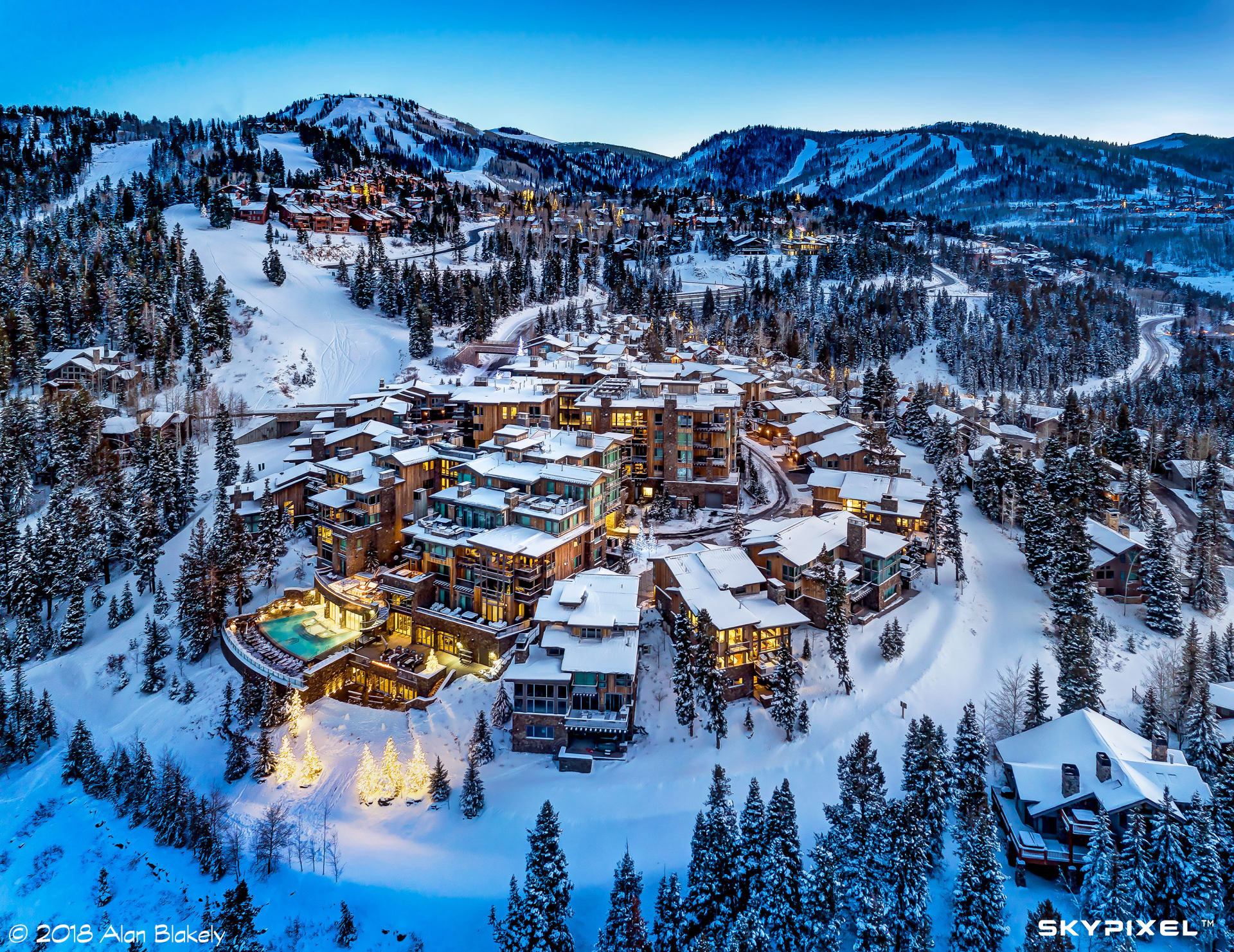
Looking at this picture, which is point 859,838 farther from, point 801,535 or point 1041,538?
point 1041,538

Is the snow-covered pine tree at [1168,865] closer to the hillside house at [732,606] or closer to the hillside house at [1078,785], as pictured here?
the hillside house at [1078,785]

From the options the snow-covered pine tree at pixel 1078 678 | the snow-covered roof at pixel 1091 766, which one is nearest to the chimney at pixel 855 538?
the snow-covered pine tree at pixel 1078 678

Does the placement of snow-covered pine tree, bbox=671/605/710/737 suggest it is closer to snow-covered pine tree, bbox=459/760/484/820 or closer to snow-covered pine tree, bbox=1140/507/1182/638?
snow-covered pine tree, bbox=459/760/484/820

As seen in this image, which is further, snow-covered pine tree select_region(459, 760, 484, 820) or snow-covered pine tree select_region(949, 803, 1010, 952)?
snow-covered pine tree select_region(459, 760, 484, 820)

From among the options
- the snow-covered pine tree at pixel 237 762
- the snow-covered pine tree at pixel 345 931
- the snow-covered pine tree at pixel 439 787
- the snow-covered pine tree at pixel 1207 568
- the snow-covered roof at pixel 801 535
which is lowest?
the snow-covered pine tree at pixel 345 931

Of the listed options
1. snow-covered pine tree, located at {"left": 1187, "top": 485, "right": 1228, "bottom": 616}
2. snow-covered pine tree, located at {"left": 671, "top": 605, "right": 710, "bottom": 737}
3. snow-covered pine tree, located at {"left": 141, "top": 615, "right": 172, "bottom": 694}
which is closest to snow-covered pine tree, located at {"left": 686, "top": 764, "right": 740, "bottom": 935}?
snow-covered pine tree, located at {"left": 671, "top": 605, "right": 710, "bottom": 737}

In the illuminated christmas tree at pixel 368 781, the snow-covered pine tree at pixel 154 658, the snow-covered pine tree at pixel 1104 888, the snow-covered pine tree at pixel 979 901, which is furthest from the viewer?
the snow-covered pine tree at pixel 154 658

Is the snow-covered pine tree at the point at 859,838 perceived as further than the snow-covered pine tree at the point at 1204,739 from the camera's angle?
No
